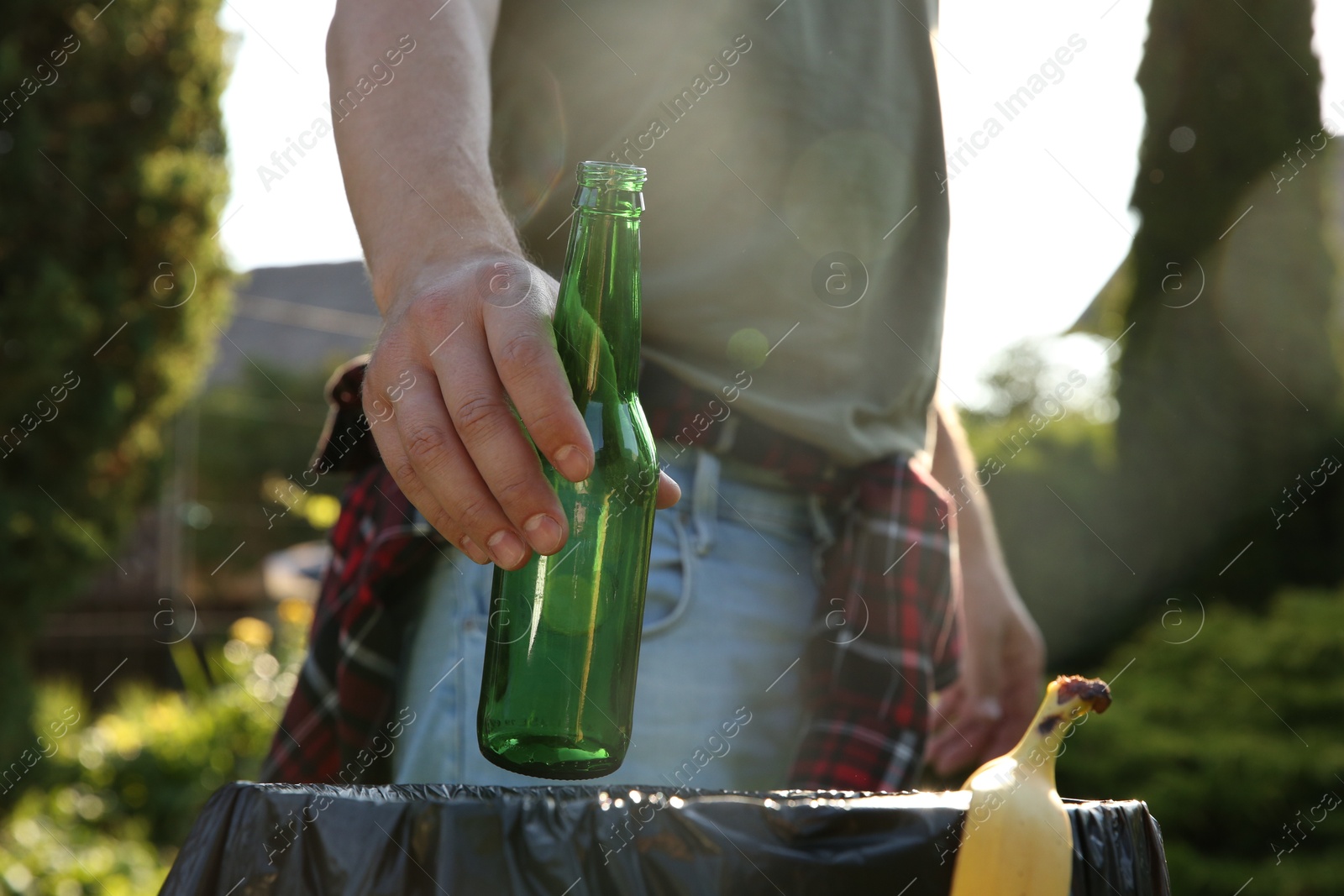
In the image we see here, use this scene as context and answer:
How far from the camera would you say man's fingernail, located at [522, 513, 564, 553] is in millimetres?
862

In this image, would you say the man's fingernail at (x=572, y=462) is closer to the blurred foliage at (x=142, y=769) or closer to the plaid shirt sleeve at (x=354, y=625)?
the plaid shirt sleeve at (x=354, y=625)

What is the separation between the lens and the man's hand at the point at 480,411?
851 millimetres

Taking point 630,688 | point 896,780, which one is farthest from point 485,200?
point 896,780

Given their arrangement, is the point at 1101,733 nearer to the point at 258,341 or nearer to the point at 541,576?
the point at 541,576

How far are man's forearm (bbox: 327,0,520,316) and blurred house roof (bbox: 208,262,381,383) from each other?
64.3ft

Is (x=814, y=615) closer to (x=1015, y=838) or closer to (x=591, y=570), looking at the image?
(x=591, y=570)

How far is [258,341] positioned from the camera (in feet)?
81.1

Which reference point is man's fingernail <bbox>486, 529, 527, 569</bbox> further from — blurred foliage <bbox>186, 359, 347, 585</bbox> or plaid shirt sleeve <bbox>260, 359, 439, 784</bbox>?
blurred foliage <bbox>186, 359, 347, 585</bbox>

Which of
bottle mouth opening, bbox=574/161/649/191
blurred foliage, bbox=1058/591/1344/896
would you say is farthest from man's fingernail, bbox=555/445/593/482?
blurred foliage, bbox=1058/591/1344/896

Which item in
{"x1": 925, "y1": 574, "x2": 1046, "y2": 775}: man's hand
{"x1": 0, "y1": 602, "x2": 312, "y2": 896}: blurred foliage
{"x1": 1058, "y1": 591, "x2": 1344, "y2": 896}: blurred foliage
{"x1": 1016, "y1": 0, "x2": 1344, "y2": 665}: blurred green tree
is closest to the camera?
{"x1": 925, "y1": 574, "x2": 1046, "y2": 775}: man's hand

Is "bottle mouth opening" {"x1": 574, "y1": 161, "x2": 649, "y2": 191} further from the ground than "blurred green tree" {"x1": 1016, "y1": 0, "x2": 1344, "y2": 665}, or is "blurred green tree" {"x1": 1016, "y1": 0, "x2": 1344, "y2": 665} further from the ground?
"bottle mouth opening" {"x1": 574, "y1": 161, "x2": 649, "y2": 191}

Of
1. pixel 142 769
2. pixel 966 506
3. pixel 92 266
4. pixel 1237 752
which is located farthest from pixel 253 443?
pixel 966 506

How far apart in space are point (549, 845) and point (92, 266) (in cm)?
583

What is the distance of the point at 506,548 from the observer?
34.6 inches
